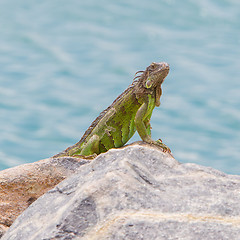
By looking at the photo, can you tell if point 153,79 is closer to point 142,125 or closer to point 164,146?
point 142,125

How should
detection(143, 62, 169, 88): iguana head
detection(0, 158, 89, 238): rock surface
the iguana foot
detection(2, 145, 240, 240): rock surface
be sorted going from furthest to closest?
detection(143, 62, 169, 88): iguana head
the iguana foot
detection(0, 158, 89, 238): rock surface
detection(2, 145, 240, 240): rock surface

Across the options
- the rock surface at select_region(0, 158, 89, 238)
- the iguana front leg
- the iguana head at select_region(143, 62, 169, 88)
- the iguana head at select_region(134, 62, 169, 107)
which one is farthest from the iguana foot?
the rock surface at select_region(0, 158, 89, 238)

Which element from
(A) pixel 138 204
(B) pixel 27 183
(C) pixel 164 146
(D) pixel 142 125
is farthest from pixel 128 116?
(A) pixel 138 204

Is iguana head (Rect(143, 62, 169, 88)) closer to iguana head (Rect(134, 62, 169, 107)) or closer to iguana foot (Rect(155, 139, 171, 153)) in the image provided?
iguana head (Rect(134, 62, 169, 107))

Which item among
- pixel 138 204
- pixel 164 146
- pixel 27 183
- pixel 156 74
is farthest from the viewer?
pixel 156 74

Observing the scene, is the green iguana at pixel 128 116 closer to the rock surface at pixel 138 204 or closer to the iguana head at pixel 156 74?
the iguana head at pixel 156 74

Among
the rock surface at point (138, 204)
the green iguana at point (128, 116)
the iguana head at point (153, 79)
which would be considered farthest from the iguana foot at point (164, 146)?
the rock surface at point (138, 204)
